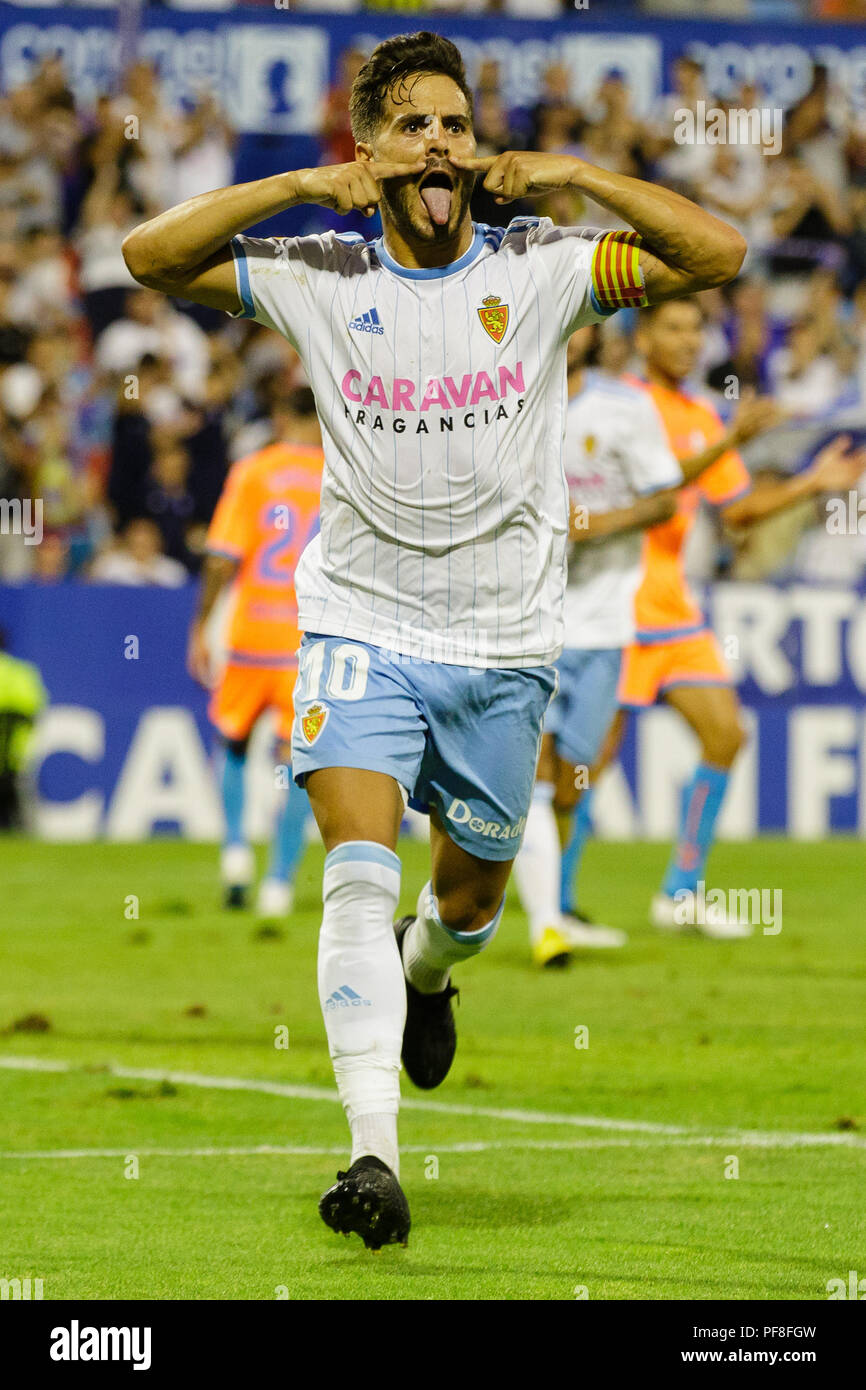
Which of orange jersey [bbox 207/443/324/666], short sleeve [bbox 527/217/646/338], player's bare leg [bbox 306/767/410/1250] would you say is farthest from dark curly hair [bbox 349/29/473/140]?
orange jersey [bbox 207/443/324/666]

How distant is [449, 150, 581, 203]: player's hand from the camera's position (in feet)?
15.6

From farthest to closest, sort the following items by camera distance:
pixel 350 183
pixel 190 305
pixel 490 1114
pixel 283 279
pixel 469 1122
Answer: pixel 190 305, pixel 490 1114, pixel 469 1122, pixel 283 279, pixel 350 183

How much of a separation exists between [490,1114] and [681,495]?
202 inches

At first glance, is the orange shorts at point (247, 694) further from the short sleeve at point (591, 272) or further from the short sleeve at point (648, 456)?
the short sleeve at point (591, 272)

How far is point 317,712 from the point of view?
195 inches

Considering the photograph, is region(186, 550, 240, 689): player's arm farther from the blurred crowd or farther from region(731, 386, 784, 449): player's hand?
the blurred crowd

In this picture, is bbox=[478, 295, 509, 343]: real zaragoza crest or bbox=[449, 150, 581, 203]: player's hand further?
bbox=[478, 295, 509, 343]: real zaragoza crest

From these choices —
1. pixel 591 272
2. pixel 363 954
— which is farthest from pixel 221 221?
pixel 363 954

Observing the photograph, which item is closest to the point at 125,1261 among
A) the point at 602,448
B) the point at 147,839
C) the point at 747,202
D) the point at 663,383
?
the point at 602,448

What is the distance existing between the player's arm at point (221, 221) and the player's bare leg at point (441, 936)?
1346 mm

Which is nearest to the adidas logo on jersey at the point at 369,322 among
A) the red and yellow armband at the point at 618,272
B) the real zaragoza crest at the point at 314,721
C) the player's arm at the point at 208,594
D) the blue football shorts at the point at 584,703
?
the red and yellow armband at the point at 618,272

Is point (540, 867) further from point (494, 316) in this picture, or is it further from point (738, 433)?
point (494, 316)

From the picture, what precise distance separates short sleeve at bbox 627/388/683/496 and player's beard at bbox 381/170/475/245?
5.20 m

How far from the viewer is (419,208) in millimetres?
4859
